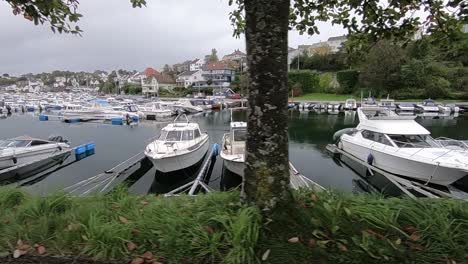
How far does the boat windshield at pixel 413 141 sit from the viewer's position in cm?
1672

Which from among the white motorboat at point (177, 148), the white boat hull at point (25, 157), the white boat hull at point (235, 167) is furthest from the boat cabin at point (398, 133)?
the white boat hull at point (25, 157)

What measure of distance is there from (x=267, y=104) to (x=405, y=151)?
14889 mm

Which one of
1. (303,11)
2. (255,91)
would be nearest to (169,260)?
(255,91)

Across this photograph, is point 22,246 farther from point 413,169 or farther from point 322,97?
point 322,97

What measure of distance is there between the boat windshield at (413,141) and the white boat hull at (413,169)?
100 centimetres

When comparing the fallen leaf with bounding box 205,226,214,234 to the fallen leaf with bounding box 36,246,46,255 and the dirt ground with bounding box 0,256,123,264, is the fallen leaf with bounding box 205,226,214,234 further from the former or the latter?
the fallen leaf with bounding box 36,246,46,255

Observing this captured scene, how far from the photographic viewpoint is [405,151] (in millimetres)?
16094

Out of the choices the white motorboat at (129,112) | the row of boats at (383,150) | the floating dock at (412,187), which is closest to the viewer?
the floating dock at (412,187)

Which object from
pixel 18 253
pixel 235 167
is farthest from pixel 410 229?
pixel 235 167

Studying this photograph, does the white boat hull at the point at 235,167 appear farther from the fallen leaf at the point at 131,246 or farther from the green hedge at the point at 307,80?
the green hedge at the point at 307,80

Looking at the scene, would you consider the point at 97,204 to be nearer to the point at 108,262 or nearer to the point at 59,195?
the point at 59,195

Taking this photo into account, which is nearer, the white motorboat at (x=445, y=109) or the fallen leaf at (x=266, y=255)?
the fallen leaf at (x=266, y=255)

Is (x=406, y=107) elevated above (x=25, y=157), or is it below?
above

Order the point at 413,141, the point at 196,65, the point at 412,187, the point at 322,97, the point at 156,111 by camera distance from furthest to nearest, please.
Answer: the point at 196,65 < the point at 322,97 < the point at 156,111 < the point at 413,141 < the point at 412,187
